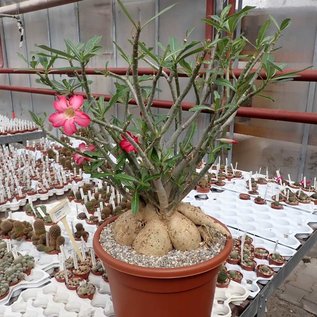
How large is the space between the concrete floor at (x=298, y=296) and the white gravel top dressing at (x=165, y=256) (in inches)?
45.3

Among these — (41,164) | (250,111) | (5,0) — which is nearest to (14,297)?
(41,164)

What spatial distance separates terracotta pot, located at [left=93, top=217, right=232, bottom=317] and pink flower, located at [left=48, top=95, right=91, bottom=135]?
0.28 metres

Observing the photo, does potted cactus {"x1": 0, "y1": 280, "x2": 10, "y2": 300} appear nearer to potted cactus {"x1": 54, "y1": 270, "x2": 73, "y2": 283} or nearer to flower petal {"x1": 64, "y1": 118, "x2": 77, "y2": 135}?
potted cactus {"x1": 54, "y1": 270, "x2": 73, "y2": 283}

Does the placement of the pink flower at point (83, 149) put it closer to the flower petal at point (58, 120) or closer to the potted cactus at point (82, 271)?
the flower petal at point (58, 120)

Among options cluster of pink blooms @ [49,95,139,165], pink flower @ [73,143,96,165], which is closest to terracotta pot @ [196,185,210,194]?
pink flower @ [73,143,96,165]

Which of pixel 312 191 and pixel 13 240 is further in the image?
pixel 312 191

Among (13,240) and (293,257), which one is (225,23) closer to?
(293,257)

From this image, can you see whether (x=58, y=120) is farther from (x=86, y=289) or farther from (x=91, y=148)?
(x=86, y=289)

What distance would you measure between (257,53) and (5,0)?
5124 mm

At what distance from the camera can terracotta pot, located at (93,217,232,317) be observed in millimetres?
603

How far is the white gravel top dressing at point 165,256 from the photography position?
0.64m

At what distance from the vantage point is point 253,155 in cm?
263

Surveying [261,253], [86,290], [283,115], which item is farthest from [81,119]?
[283,115]

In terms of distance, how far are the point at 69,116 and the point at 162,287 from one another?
0.37 meters
